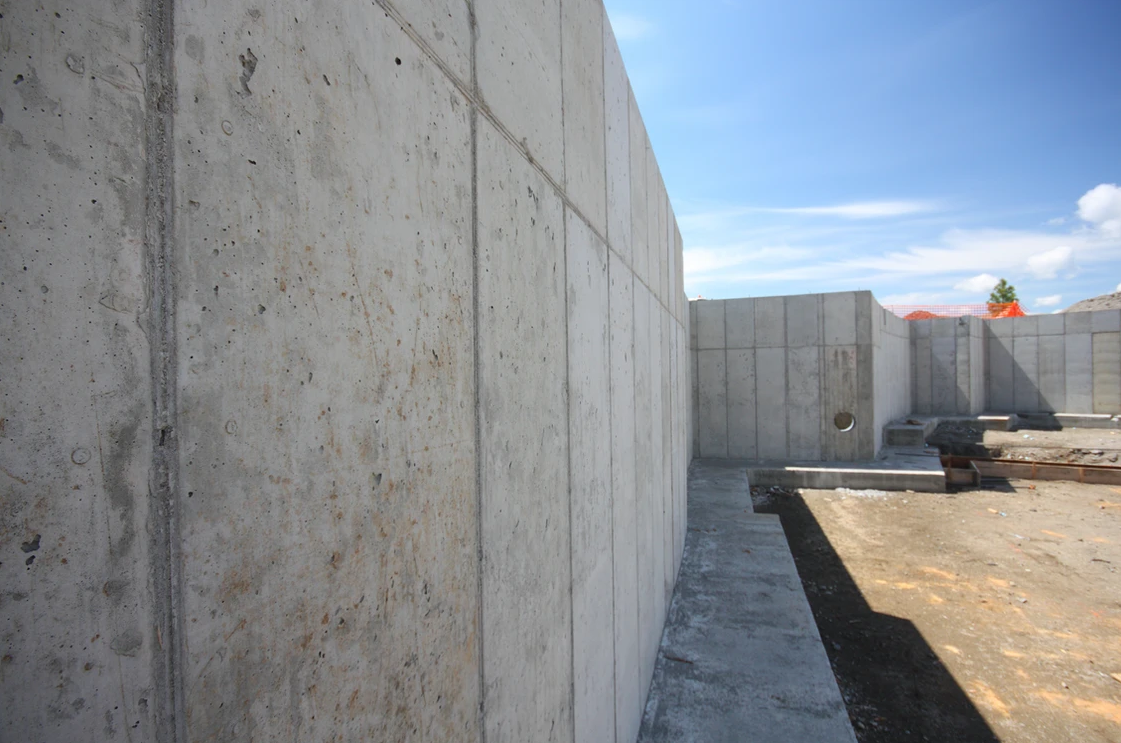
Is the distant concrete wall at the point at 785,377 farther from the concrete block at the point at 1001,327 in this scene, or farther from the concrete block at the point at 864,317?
the concrete block at the point at 1001,327

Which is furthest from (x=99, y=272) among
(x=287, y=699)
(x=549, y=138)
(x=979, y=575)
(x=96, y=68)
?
(x=979, y=575)

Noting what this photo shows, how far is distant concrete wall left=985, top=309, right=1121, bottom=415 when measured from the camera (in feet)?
64.0

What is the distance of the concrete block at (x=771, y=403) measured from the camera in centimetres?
1295

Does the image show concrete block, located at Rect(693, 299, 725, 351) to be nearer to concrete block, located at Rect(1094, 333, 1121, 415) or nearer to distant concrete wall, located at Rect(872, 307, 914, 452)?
distant concrete wall, located at Rect(872, 307, 914, 452)

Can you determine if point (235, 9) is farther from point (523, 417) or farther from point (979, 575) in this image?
point (979, 575)

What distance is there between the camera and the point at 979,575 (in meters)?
7.11

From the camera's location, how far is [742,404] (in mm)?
13266

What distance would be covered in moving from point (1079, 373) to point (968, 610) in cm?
2026

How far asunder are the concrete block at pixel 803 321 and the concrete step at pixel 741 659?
681 cm

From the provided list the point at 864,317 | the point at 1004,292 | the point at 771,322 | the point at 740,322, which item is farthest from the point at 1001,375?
the point at 1004,292

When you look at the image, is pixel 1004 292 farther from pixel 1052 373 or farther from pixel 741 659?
pixel 741 659

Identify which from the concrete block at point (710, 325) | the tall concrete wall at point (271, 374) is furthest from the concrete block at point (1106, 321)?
the tall concrete wall at point (271, 374)

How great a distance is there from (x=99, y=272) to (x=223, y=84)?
0.34 m

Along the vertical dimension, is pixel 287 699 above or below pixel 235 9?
below
